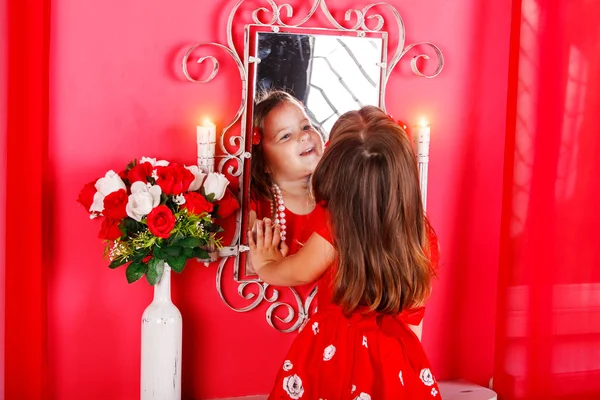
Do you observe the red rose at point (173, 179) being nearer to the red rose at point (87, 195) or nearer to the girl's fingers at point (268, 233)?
the red rose at point (87, 195)

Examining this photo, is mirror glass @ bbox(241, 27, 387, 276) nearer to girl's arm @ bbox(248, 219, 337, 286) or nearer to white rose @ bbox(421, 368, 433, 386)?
girl's arm @ bbox(248, 219, 337, 286)

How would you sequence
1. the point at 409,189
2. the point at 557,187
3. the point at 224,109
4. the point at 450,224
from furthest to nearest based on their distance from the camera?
the point at 450,224
the point at 224,109
the point at 557,187
the point at 409,189

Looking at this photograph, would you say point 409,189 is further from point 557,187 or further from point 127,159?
point 127,159

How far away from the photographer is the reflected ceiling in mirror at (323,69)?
6.52ft

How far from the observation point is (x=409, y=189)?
1595 millimetres

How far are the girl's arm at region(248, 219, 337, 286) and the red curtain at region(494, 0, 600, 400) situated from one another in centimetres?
59

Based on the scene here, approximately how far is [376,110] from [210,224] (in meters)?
0.52

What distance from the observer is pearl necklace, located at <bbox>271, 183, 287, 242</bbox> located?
2.03 meters

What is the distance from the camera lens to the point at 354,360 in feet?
5.57

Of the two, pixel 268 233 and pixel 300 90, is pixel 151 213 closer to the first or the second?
pixel 268 233

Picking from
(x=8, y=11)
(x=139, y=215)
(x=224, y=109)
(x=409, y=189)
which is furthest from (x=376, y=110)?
(x=8, y=11)

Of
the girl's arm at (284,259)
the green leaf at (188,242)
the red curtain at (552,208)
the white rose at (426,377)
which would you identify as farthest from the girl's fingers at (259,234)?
the red curtain at (552,208)

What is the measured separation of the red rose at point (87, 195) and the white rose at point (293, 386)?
62 centimetres

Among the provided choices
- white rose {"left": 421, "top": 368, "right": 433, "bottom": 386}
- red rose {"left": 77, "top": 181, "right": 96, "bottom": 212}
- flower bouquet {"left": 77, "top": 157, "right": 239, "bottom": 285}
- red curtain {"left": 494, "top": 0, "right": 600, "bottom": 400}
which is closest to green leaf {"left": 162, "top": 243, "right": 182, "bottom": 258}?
flower bouquet {"left": 77, "top": 157, "right": 239, "bottom": 285}
